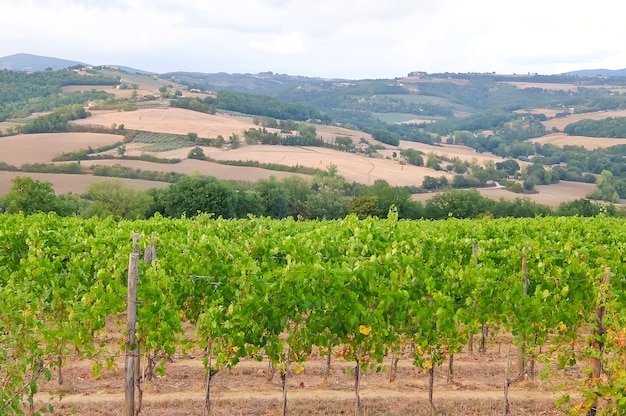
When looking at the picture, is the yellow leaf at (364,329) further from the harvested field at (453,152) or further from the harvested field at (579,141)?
the harvested field at (579,141)

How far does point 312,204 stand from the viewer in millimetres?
55312

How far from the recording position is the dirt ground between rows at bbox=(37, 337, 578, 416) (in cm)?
920

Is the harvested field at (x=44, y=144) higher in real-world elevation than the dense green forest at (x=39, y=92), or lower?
lower

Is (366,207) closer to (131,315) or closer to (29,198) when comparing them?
(29,198)

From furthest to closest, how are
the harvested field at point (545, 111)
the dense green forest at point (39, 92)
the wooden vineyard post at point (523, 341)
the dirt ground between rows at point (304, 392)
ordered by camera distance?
the harvested field at point (545, 111), the dense green forest at point (39, 92), the wooden vineyard post at point (523, 341), the dirt ground between rows at point (304, 392)

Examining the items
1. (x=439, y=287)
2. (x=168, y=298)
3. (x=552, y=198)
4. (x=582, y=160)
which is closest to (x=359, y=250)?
(x=439, y=287)

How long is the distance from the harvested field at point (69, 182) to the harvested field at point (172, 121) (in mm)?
26178

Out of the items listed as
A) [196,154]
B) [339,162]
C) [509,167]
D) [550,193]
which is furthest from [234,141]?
[509,167]

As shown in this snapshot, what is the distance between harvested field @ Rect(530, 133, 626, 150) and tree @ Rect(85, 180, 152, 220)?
3761 inches

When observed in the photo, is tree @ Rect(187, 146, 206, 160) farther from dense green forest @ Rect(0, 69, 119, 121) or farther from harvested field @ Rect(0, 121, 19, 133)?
dense green forest @ Rect(0, 69, 119, 121)

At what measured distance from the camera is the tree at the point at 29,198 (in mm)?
35031

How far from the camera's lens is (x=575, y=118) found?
147250mm

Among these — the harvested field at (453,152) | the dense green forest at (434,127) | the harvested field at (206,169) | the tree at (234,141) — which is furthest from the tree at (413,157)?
the harvested field at (206,169)

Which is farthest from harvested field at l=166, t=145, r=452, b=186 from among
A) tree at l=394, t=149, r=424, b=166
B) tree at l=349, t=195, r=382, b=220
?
tree at l=349, t=195, r=382, b=220
